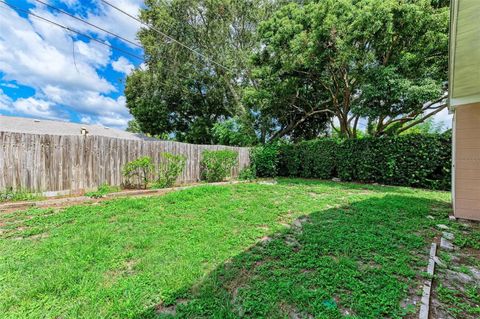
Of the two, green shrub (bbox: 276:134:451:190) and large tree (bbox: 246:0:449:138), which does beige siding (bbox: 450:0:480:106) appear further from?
large tree (bbox: 246:0:449:138)

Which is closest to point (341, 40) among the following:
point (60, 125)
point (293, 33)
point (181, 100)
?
point (293, 33)

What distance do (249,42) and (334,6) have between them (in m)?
6.97

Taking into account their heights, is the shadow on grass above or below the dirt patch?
above

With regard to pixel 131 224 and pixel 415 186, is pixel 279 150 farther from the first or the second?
pixel 131 224

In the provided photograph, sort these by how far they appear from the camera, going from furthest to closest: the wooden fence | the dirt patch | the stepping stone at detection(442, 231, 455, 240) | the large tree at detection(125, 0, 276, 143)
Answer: the large tree at detection(125, 0, 276, 143) → the wooden fence → the stepping stone at detection(442, 231, 455, 240) → the dirt patch

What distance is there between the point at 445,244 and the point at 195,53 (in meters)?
12.9

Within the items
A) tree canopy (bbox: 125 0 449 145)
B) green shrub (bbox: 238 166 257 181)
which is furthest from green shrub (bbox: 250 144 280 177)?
tree canopy (bbox: 125 0 449 145)

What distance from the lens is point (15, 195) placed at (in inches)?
185

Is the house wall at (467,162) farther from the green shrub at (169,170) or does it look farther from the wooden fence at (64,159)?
the wooden fence at (64,159)

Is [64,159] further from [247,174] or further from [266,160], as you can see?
[266,160]

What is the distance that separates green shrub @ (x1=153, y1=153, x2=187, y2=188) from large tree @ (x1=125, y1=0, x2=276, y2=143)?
6.54 m

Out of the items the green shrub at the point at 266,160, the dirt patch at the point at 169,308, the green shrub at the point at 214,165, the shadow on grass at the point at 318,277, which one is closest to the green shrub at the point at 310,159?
the green shrub at the point at 266,160

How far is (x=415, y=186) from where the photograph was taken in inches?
287

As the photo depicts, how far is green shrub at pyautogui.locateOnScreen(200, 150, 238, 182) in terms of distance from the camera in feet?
28.0
